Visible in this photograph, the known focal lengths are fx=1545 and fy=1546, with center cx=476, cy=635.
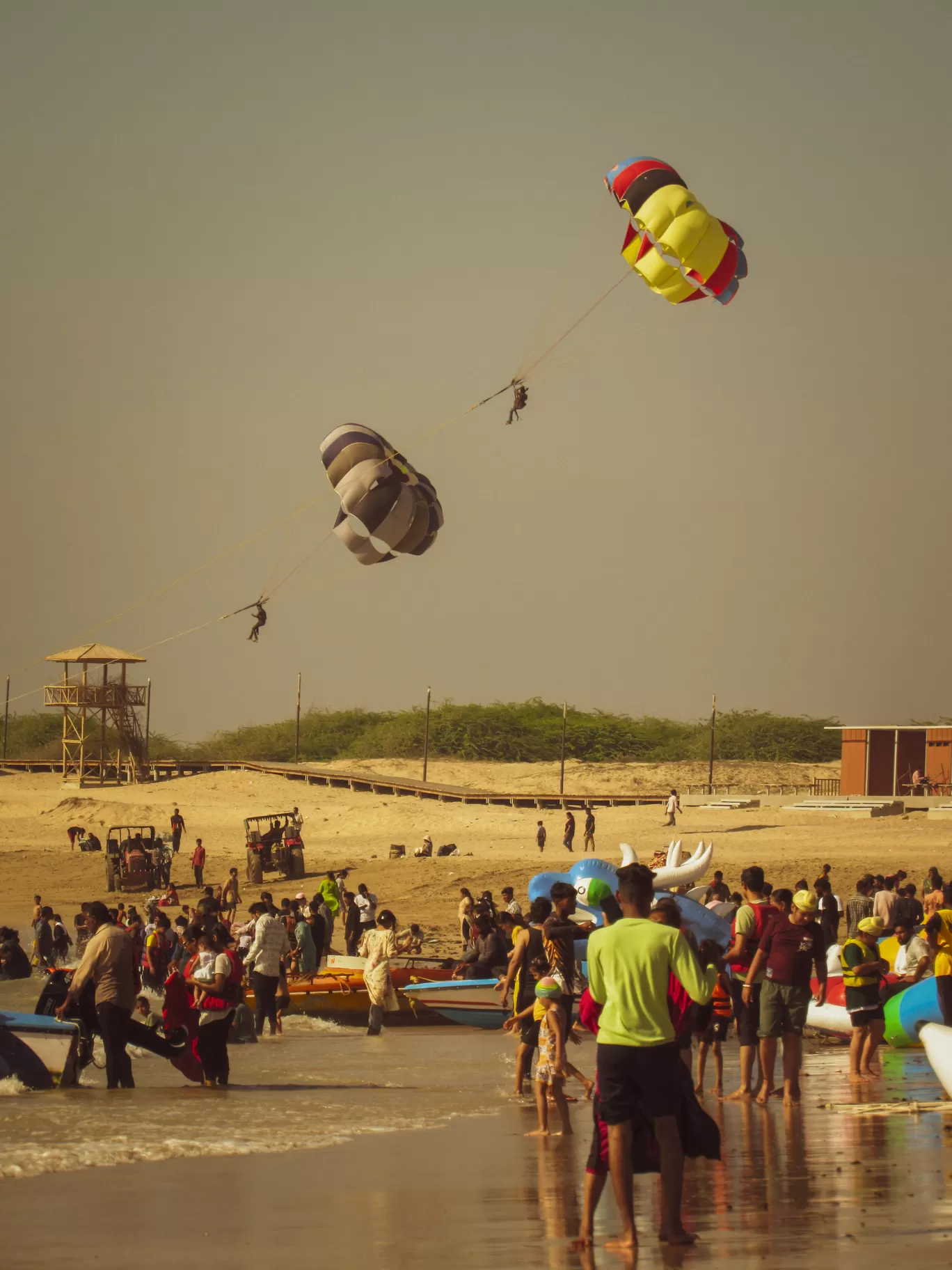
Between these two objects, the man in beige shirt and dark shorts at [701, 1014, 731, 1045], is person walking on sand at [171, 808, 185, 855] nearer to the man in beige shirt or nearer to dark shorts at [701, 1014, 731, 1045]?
the man in beige shirt

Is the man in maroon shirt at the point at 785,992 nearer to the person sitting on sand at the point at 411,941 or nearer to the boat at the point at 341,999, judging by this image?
the boat at the point at 341,999

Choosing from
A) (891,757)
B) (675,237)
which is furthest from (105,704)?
(675,237)

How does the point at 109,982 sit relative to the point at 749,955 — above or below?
below

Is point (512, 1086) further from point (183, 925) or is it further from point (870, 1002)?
point (183, 925)

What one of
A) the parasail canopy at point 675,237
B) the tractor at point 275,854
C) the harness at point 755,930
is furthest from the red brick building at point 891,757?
the harness at point 755,930

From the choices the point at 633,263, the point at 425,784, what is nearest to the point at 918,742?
the point at 425,784

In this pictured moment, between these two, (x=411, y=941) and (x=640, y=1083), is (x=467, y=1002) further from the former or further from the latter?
(x=640, y=1083)

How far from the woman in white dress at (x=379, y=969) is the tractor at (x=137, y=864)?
20.3 metres

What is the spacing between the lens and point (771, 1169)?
6828mm

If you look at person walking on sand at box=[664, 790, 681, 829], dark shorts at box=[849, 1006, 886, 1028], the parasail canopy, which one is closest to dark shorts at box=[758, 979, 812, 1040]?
dark shorts at box=[849, 1006, 886, 1028]

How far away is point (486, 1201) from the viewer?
20.8ft

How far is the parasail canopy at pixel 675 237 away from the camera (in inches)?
661

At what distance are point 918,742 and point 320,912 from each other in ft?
108

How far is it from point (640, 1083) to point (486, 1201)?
1393mm
